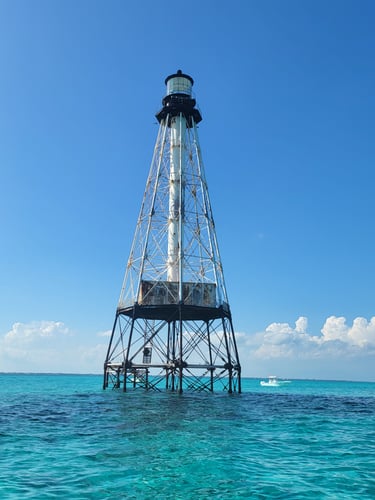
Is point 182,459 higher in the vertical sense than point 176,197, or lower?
lower

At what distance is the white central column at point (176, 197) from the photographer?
39969 millimetres

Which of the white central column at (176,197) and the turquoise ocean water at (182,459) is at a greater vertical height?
the white central column at (176,197)

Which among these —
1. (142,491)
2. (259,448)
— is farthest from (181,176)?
(142,491)

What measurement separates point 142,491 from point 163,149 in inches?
1541

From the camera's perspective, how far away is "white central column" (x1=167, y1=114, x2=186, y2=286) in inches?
1574

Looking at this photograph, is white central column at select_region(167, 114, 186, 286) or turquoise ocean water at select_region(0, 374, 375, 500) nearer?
turquoise ocean water at select_region(0, 374, 375, 500)

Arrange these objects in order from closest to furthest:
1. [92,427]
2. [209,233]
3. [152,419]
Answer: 1. [92,427]
2. [152,419]
3. [209,233]

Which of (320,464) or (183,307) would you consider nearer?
(320,464)

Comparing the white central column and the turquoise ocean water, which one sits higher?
the white central column

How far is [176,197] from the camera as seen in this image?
42469 millimetres

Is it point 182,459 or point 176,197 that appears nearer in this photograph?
point 182,459

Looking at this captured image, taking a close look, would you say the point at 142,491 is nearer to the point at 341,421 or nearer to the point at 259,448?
the point at 259,448

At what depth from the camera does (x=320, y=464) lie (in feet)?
39.1

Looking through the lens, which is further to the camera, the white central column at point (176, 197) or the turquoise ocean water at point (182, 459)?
the white central column at point (176, 197)
